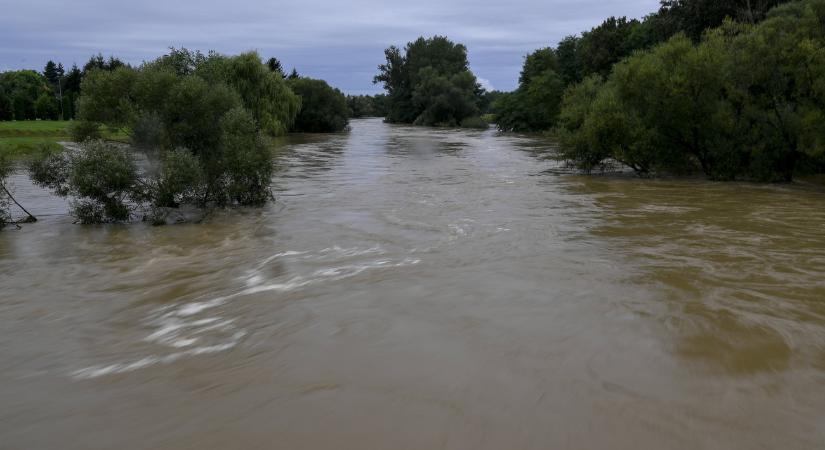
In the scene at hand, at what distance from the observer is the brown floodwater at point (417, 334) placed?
5543 millimetres

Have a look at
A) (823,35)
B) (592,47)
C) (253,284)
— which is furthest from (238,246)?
(592,47)

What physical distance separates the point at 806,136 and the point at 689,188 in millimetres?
4158

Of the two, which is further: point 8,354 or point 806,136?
point 806,136

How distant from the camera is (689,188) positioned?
75.9 feet

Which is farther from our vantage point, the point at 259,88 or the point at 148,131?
the point at 259,88

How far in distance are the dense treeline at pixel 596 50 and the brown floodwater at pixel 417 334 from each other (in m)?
33.1

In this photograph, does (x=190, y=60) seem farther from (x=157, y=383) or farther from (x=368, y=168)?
(x=157, y=383)

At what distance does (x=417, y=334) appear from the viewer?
26.1ft

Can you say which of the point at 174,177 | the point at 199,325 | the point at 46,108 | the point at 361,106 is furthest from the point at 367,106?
the point at 199,325

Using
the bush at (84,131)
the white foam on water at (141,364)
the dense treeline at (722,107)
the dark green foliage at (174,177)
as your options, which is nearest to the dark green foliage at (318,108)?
the dense treeline at (722,107)

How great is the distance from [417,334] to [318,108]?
70381 mm

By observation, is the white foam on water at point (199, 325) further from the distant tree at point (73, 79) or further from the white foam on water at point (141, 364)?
the distant tree at point (73, 79)

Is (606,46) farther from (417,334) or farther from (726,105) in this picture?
(417,334)

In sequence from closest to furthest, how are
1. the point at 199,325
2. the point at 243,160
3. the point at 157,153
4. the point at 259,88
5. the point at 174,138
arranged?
1. the point at 199,325
2. the point at 157,153
3. the point at 174,138
4. the point at 243,160
5. the point at 259,88
